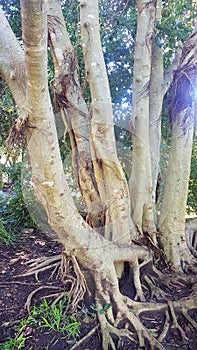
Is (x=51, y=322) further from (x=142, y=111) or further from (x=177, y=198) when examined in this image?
(x=142, y=111)

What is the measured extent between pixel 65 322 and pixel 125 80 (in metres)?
2.83

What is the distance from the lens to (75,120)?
10.2 ft

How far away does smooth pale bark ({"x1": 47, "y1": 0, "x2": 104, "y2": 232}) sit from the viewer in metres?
2.98

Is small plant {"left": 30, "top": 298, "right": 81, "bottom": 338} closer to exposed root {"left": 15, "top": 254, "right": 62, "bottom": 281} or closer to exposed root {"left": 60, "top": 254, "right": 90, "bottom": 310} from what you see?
exposed root {"left": 60, "top": 254, "right": 90, "bottom": 310}

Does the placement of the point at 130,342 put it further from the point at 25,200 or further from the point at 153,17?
the point at 153,17

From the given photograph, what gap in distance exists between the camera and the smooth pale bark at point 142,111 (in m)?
3.24

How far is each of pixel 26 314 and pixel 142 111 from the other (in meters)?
2.16

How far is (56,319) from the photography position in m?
2.58

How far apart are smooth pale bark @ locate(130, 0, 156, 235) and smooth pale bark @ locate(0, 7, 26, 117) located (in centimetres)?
137

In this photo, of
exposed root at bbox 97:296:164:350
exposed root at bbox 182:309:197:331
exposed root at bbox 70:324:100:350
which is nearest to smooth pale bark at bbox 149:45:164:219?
exposed root at bbox 182:309:197:331

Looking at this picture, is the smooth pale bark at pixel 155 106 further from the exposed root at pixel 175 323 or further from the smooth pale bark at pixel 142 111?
the exposed root at pixel 175 323

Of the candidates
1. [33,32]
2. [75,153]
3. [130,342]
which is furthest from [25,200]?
[33,32]

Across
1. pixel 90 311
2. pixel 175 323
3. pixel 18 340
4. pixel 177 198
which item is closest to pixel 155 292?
pixel 175 323

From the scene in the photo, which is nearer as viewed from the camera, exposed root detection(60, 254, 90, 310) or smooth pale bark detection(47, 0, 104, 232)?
exposed root detection(60, 254, 90, 310)
